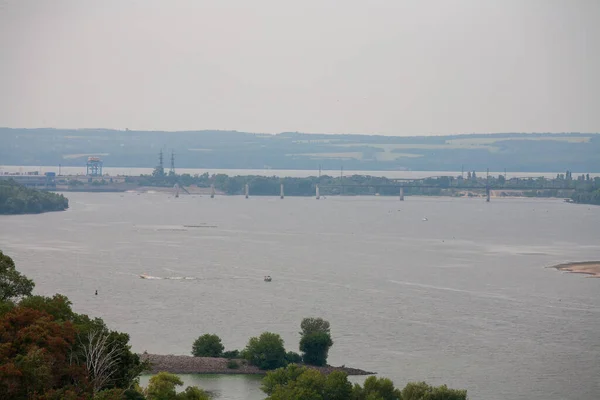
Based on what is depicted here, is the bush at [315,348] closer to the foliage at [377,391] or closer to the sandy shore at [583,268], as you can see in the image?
the foliage at [377,391]

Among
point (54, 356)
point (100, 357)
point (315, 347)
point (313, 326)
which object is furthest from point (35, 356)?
point (313, 326)

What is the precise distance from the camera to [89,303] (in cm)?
2670

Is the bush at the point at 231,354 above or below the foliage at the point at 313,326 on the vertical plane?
below

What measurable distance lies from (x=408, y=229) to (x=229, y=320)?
1177 inches

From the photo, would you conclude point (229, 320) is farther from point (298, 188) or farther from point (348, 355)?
point (298, 188)

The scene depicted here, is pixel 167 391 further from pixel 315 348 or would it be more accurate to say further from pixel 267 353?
pixel 315 348

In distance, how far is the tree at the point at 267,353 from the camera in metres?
20.2

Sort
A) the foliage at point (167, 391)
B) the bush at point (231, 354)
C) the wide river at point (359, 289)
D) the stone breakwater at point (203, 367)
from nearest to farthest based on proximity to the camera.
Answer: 1. the foliage at point (167, 391)
2. the stone breakwater at point (203, 367)
3. the bush at point (231, 354)
4. the wide river at point (359, 289)

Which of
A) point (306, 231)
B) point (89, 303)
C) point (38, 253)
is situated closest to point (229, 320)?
point (89, 303)

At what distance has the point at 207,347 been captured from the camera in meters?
21.0

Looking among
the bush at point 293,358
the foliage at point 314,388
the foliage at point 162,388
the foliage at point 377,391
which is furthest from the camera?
the bush at point 293,358

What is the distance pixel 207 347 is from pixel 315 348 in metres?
1.91

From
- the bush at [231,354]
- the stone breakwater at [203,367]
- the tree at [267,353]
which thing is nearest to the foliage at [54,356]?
the stone breakwater at [203,367]

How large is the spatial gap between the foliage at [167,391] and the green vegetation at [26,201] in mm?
49452
